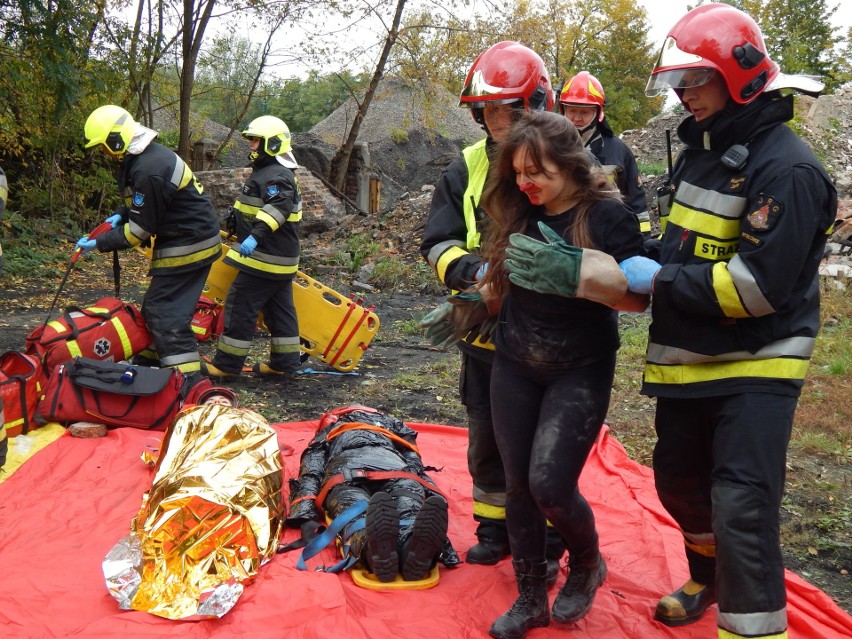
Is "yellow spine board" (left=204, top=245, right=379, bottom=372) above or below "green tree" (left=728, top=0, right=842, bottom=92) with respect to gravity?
below

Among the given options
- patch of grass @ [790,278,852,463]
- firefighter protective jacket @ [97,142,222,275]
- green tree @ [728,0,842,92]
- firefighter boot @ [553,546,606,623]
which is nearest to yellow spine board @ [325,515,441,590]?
firefighter boot @ [553,546,606,623]

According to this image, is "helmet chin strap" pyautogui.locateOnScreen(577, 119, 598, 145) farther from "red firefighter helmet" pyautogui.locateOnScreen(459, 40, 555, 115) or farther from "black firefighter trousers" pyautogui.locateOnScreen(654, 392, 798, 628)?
"black firefighter trousers" pyautogui.locateOnScreen(654, 392, 798, 628)

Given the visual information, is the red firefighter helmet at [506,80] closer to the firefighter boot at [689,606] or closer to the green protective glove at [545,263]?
the green protective glove at [545,263]

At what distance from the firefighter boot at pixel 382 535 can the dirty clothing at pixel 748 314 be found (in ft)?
3.95

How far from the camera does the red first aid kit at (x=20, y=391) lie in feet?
15.0

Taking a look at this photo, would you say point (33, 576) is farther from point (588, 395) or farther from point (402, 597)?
point (588, 395)

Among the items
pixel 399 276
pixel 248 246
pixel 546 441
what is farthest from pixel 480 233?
pixel 399 276

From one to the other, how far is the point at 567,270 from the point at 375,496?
125 cm

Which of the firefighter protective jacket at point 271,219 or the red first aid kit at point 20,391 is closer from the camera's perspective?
the red first aid kit at point 20,391

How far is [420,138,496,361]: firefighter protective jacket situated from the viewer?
3.20 m

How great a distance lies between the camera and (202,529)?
122 inches

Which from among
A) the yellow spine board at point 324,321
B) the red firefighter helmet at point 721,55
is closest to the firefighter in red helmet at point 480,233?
the red firefighter helmet at point 721,55

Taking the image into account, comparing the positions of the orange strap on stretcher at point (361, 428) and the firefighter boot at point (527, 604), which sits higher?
the orange strap on stretcher at point (361, 428)

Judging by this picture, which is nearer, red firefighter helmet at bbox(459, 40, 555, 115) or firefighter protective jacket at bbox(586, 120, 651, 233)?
red firefighter helmet at bbox(459, 40, 555, 115)
